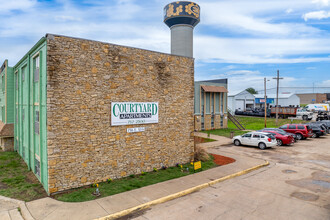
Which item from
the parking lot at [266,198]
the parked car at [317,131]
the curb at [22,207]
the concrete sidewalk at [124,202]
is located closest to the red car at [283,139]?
the parking lot at [266,198]

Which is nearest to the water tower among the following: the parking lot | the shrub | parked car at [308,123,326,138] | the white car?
the white car

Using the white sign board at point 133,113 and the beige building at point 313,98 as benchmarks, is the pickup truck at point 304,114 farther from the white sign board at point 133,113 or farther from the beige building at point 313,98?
the beige building at point 313,98

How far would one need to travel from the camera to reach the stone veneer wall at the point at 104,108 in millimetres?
10305

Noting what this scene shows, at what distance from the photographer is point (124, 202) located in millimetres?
9359

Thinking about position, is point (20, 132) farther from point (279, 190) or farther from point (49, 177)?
point (279, 190)

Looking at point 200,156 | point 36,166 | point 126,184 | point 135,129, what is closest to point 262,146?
point 200,156

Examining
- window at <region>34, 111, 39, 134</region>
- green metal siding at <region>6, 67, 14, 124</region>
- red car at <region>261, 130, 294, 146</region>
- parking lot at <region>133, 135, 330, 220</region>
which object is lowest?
parking lot at <region>133, 135, 330, 220</region>

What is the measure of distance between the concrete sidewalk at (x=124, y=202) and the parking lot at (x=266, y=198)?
1.42ft

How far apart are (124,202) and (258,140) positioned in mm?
15502

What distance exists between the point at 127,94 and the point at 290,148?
1671 centimetres

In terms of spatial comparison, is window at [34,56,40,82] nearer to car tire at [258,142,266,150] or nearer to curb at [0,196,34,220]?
curb at [0,196,34,220]

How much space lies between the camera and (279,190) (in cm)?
1088

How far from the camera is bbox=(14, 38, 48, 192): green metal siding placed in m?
10.5

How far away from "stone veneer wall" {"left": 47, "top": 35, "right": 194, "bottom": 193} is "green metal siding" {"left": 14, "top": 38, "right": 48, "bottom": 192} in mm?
611
